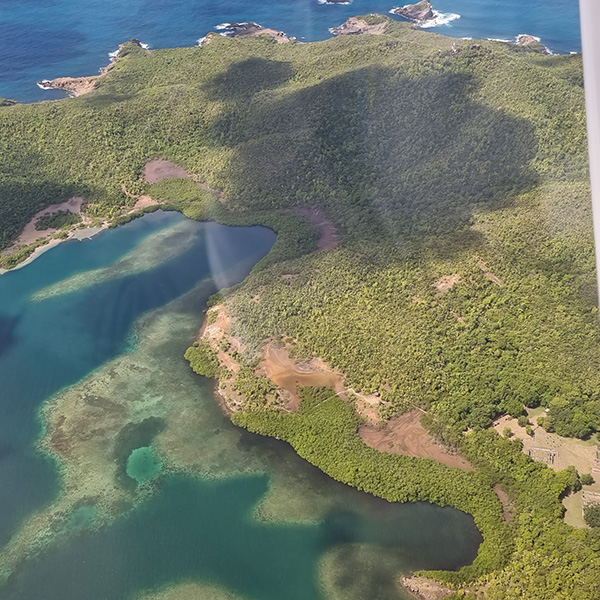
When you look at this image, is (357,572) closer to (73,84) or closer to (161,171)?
(161,171)

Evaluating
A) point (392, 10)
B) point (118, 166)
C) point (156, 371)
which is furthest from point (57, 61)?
point (156, 371)

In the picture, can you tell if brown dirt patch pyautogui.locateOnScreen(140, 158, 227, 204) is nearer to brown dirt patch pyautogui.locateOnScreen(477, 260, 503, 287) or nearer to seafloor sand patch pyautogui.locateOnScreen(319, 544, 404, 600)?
brown dirt patch pyautogui.locateOnScreen(477, 260, 503, 287)

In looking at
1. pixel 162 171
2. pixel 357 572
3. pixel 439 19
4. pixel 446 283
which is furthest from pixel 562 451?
pixel 439 19

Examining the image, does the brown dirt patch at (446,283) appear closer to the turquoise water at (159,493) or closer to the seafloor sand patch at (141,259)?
the turquoise water at (159,493)

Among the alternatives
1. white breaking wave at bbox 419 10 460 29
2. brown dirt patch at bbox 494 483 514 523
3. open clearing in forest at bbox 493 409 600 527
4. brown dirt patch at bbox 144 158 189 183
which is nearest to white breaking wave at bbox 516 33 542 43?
white breaking wave at bbox 419 10 460 29

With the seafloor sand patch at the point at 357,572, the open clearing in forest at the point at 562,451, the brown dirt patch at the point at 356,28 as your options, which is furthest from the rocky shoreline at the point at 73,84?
the seafloor sand patch at the point at 357,572

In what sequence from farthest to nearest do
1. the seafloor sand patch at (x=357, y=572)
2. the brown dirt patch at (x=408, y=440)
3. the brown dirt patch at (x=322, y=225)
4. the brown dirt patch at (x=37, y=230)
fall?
the brown dirt patch at (x=37, y=230) < the brown dirt patch at (x=322, y=225) < the brown dirt patch at (x=408, y=440) < the seafloor sand patch at (x=357, y=572)
